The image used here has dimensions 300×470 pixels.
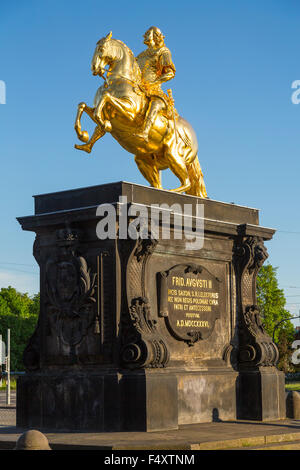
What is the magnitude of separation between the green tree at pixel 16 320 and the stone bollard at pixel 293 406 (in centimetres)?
5497

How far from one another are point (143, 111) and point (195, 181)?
2561mm

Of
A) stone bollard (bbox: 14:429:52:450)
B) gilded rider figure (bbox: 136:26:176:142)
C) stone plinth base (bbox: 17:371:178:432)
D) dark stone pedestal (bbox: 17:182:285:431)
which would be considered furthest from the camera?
gilded rider figure (bbox: 136:26:176:142)

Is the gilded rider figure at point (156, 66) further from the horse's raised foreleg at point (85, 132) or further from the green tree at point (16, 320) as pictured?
the green tree at point (16, 320)

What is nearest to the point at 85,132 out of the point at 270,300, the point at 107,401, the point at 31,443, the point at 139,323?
the point at 139,323

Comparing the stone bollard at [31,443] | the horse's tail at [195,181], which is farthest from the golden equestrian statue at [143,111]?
the stone bollard at [31,443]

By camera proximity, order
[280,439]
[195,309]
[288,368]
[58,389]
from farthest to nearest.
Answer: [288,368] → [195,309] → [58,389] → [280,439]

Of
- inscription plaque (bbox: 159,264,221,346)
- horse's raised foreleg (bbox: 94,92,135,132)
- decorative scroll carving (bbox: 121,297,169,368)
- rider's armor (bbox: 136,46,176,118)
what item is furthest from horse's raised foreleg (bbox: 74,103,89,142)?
decorative scroll carving (bbox: 121,297,169,368)

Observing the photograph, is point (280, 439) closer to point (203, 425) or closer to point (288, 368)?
point (203, 425)

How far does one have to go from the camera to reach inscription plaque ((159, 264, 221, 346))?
17.7m

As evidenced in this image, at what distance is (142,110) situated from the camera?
1888cm

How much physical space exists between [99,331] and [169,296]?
181 centimetres

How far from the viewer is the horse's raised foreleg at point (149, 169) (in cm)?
1984

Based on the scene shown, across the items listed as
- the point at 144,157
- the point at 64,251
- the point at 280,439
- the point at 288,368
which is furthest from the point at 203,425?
the point at 288,368

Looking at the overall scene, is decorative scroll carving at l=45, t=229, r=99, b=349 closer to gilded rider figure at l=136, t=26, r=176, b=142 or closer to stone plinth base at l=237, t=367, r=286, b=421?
gilded rider figure at l=136, t=26, r=176, b=142
